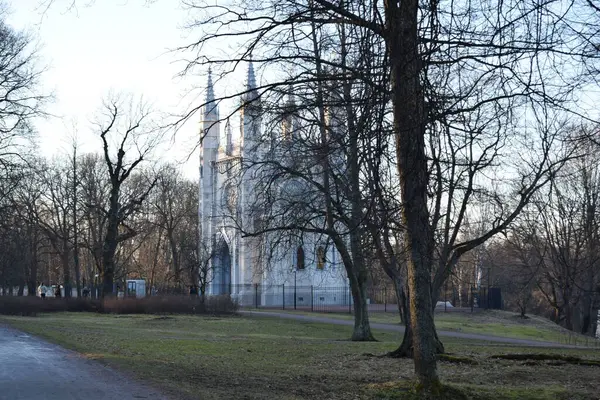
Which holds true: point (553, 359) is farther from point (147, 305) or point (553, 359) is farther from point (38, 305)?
point (147, 305)

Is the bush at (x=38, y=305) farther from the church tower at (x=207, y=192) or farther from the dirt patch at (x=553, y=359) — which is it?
the dirt patch at (x=553, y=359)

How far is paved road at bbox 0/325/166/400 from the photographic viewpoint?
Answer: 38.6 feet

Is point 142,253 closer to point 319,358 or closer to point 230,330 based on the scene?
point 230,330

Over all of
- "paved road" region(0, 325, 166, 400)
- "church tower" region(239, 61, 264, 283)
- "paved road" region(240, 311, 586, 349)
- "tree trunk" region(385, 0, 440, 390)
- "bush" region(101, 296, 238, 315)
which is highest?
"church tower" region(239, 61, 264, 283)

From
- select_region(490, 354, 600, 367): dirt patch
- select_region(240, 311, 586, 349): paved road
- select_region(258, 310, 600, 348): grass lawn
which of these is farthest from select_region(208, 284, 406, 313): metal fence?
select_region(490, 354, 600, 367): dirt patch

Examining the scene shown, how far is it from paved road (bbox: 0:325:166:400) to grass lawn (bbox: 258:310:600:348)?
22.3 meters

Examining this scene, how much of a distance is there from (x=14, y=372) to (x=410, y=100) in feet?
26.9

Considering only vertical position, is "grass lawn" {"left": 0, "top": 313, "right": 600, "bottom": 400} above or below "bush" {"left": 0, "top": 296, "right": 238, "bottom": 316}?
below

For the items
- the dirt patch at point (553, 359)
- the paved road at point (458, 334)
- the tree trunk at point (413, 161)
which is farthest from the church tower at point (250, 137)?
the paved road at point (458, 334)

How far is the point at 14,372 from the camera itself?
14312mm

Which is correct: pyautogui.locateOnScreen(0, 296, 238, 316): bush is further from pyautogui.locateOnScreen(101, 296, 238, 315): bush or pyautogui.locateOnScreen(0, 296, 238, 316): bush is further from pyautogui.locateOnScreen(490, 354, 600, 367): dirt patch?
pyautogui.locateOnScreen(490, 354, 600, 367): dirt patch

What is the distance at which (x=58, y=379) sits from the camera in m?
13.4

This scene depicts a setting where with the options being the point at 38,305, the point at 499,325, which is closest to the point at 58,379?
the point at 38,305

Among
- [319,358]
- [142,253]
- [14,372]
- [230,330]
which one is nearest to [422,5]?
[14,372]
